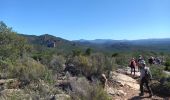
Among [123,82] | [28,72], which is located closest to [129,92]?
[123,82]

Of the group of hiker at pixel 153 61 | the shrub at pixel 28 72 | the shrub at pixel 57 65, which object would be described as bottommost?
the group of hiker at pixel 153 61

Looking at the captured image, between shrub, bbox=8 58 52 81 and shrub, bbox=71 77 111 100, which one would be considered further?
shrub, bbox=8 58 52 81

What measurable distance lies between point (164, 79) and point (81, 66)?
14.3 feet

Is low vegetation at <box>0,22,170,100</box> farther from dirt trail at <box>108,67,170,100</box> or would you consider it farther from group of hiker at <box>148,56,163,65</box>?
group of hiker at <box>148,56,163,65</box>

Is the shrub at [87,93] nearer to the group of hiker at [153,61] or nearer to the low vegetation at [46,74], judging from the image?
the low vegetation at [46,74]

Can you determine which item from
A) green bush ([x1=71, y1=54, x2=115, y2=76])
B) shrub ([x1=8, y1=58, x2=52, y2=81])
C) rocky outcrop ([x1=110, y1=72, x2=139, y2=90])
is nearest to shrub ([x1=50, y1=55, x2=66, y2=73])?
green bush ([x1=71, y1=54, x2=115, y2=76])

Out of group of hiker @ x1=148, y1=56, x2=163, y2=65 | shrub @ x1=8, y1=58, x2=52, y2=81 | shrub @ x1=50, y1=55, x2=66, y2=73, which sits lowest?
group of hiker @ x1=148, y1=56, x2=163, y2=65

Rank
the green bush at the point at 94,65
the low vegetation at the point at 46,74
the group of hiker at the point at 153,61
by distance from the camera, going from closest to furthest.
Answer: the low vegetation at the point at 46,74, the green bush at the point at 94,65, the group of hiker at the point at 153,61

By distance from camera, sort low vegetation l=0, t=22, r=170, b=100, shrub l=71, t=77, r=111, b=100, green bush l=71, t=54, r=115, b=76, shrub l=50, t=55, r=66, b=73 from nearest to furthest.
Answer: shrub l=71, t=77, r=111, b=100
low vegetation l=0, t=22, r=170, b=100
green bush l=71, t=54, r=115, b=76
shrub l=50, t=55, r=66, b=73

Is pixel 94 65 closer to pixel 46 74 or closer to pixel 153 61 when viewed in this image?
pixel 46 74

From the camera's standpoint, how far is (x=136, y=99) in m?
16.1

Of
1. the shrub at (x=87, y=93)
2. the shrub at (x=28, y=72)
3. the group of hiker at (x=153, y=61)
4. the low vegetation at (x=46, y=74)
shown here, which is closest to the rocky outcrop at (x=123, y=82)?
the low vegetation at (x=46, y=74)

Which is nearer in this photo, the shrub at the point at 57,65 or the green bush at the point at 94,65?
the green bush at the point at 94,65

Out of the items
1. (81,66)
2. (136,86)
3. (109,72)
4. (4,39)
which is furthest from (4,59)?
(136,86)
